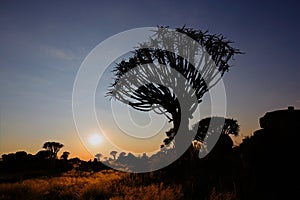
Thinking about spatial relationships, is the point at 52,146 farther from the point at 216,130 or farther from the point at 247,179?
the point at 247,179

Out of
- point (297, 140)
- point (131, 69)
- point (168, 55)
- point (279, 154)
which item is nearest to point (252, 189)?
point (279, 154)

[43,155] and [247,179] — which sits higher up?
[43,155]

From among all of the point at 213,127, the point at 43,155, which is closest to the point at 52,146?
the point at 43,155

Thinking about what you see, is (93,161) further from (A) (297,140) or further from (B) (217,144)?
(A) (297,140)

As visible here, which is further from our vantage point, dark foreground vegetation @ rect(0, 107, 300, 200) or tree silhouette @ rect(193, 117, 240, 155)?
tree silhouette @ rect(193, 117, 240, 155)

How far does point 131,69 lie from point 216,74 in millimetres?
4391

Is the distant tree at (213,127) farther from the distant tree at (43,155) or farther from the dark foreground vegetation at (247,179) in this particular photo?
the distant tree at (43,155)

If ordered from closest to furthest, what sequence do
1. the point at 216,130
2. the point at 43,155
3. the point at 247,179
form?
the point at 247,179
the point at 216,130
the point at 43,155

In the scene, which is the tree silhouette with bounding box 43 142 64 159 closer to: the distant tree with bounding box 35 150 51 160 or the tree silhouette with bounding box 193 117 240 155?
the distant tree with bounding box 35 150 51 160

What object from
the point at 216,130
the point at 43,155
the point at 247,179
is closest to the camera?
the point at 247,179

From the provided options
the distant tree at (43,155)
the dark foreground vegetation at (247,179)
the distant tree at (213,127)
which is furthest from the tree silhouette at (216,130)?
the distant tree at (43,155)

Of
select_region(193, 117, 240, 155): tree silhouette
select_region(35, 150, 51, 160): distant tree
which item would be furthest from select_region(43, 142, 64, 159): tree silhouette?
select_region(193, 117, 240, 155): tree silhouette

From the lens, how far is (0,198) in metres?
8.30

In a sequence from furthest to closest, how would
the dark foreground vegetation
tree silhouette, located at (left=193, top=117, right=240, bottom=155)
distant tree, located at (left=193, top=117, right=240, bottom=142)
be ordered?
distant tree, located at (left=193, top=117, right=240, bottom=142) → tree silhouette, located at (left=193, top=117, right=240, bottom=155) → the dark foreground vegetation
